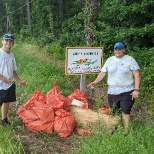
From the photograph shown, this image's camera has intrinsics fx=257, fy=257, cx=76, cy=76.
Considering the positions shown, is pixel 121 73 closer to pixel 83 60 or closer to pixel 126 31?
pixel 83 60

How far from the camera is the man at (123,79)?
4160mm

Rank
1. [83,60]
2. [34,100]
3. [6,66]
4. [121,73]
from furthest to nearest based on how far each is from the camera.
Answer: [83,60]
[34,100]
[6,66]
[121,73]

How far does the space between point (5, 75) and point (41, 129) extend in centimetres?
111

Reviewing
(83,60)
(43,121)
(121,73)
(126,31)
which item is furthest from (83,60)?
(126,31)

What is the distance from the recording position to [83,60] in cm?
576

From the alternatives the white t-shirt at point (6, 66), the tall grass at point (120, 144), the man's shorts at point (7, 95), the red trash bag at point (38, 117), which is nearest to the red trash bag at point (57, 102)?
the red trash bag at point (38, 117)

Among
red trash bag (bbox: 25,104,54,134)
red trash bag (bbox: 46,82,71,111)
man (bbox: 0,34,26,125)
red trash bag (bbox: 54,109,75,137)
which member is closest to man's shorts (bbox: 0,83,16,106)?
man (bbox: 0,34,26,125)

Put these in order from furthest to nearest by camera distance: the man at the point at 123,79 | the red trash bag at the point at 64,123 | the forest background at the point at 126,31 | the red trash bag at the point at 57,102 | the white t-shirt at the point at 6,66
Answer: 1. the forest background at the point at 126,31
2. the red trash bag at the point at 57,102
3. the red trash bag at the point at 64,123
4. the white t-shirt at the point at 6,66
5. the man at the point at 123,79

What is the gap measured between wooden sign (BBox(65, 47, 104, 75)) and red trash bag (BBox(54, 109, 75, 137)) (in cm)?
139

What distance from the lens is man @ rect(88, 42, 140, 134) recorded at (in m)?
4.16

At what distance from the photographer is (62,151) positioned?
394 cm

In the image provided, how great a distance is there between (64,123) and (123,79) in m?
1.26

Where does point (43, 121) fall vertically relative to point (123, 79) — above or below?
below

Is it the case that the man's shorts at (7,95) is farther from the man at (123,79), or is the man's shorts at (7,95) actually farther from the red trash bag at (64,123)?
the man at (123,79)
